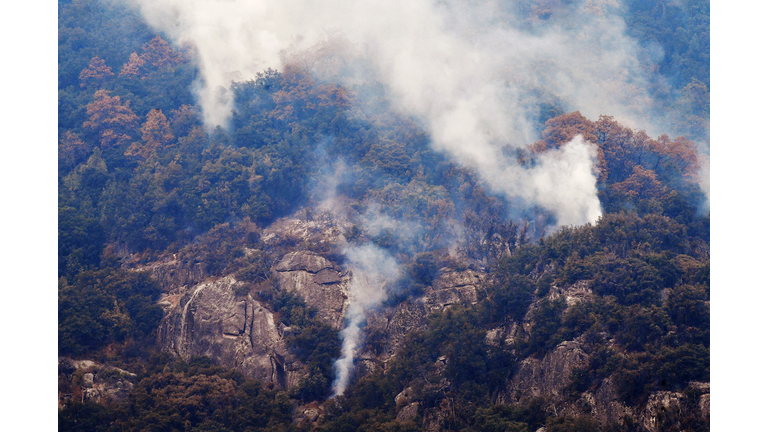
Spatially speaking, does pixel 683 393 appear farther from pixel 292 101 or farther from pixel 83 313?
pixel 292 101

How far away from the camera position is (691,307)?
2956 cm

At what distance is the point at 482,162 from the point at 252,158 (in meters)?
10.7

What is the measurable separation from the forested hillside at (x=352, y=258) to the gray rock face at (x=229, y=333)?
0.09 meters

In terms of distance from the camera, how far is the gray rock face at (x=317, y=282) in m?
36.9

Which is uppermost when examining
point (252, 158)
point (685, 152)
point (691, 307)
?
point (252, 158)

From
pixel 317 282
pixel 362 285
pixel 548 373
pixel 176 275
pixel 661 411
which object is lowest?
pixel 661 411

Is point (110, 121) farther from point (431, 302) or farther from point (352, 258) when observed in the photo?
point (431, 302)

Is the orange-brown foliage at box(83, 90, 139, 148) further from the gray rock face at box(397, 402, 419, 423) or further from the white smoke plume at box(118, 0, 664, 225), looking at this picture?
the gray rock face at box(397, 402, 419, 423)

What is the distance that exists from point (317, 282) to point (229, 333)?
14.1 feet

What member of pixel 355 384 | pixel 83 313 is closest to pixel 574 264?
pixel 355 384

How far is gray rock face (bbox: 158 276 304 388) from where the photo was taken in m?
34.9

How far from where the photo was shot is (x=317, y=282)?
1478 inches

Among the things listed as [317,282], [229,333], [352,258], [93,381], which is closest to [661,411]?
[352,258]

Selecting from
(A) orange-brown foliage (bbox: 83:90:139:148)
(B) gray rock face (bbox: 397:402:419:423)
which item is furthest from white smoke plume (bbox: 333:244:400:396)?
(A) orange-brown foliage (bbox: 83:90:139:148)
